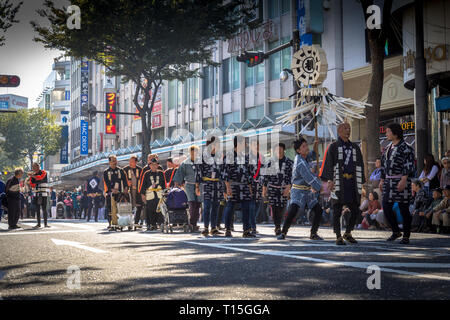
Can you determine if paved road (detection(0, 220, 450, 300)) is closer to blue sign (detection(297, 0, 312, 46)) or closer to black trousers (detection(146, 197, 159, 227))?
black trousers (detection(146, 197, 159, 227))

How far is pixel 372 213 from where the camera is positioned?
573 inches

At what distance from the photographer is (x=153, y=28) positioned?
878 inches

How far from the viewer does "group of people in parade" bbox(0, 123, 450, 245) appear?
910 cm

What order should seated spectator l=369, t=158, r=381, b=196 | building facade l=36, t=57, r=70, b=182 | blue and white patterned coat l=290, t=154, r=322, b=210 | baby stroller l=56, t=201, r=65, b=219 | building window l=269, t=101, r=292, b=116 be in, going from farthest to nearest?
building facade l=36, t=57, r=70, b=182 → baby stroller l=56, t=201, r=65, b=219 → building window l=269, t=101, r=292, b=116 → seated spectator l=369, t=158, r=381, b=196 → blue and white patterned coat l=290, t=154, r=322, b=210

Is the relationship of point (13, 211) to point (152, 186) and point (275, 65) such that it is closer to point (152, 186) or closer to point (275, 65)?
point (152, 186)

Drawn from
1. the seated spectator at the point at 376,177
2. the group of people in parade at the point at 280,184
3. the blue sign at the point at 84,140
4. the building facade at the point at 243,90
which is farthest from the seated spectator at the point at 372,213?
the blue sign at the point at 84,140

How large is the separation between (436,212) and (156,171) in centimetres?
627

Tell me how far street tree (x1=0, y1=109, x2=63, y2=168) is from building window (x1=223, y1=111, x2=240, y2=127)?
104 ft

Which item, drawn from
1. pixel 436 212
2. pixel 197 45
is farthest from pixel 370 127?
pixel 197 45

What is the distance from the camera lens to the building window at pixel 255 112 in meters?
33.3

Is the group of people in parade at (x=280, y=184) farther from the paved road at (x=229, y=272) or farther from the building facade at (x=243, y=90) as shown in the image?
the building facade at (x=243, y=90)

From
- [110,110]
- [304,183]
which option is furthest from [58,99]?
[304,183]

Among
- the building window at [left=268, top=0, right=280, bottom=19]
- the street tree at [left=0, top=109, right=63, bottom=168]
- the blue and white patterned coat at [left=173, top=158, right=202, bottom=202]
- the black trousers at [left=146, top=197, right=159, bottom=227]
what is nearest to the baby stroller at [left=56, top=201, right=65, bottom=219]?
the building window at [left=268, top=0, right=280, bottom=19]
